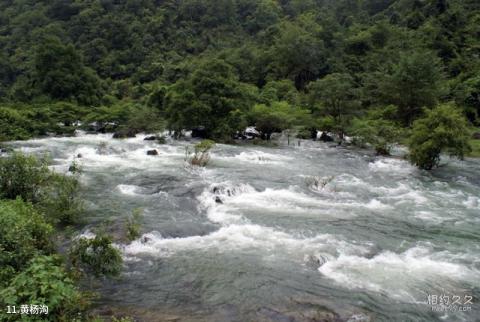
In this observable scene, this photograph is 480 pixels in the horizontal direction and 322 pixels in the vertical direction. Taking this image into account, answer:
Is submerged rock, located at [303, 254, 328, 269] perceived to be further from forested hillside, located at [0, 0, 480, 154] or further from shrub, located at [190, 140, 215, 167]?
forested hillside, located at [0, 0, 480, 154]

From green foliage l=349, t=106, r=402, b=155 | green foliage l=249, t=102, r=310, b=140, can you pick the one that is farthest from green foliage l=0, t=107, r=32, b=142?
green foliage l=349, t=106, r=402, b=155

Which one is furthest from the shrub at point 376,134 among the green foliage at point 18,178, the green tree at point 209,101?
the green foliage at point 18,178

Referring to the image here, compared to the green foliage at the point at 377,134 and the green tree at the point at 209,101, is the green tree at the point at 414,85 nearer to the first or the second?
the green foliage at the point at 377,134

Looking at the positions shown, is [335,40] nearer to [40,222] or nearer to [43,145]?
[43,145]

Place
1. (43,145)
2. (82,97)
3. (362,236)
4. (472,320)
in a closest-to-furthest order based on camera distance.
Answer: (472,320) → (362,236) → (43,145) → (82,97)

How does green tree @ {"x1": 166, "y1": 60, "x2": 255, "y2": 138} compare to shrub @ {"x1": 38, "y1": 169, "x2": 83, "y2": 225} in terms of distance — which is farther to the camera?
green tree @ {"x1": 166, "y1": 60, "x2": 255, "y2": 138}

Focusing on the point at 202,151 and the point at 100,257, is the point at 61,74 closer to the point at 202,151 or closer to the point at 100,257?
the point at 202,151

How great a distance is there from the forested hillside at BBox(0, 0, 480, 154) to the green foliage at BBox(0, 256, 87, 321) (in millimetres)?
26910

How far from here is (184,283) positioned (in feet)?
34.2

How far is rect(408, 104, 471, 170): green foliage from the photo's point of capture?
2338cm

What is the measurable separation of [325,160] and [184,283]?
62.2ft

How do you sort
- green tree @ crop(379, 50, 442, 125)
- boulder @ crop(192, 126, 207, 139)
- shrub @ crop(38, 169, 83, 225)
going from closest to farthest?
shrub @ crop(38, 169, 83, 225), boulder @ crop(192, 126, 207, 139), green tree @ crop(379, 50, 442, 125)

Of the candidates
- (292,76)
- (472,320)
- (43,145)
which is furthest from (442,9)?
(472,320)

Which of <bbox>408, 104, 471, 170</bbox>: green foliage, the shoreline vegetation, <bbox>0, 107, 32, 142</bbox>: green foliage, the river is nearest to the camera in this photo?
the river
